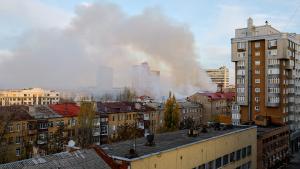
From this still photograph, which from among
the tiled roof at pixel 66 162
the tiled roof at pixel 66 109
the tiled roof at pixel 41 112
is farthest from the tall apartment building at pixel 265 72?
the tiled roof at pixel 66 162

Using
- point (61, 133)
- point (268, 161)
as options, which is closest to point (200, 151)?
point (268, 161)

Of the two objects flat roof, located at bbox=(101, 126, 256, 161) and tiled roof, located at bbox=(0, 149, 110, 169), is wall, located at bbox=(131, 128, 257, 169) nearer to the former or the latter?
flat roof, located at bbox=(101, 126, 256, 161)

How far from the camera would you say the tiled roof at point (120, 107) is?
58.9 m

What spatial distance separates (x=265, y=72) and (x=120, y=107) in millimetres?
26614

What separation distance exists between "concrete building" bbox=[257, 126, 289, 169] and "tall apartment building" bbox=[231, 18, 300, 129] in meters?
7.19

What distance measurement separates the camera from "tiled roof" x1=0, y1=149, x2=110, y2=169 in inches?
651

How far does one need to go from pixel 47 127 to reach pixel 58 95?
113676 millimetres

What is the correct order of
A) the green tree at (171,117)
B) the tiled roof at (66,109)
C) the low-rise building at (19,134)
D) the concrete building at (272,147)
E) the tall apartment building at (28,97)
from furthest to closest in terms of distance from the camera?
the tall apartment building at (28,97), the green tree at (171,117), the tiled roof at (66,109), the low-rise building at (19,134), the concrete building at (272,147)

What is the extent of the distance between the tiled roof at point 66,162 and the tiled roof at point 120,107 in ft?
126

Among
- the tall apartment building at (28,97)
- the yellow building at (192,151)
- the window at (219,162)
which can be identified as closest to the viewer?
the yellow building at (192,151)

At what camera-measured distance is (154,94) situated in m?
112

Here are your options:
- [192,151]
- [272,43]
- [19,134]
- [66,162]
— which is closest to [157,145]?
[192,151]

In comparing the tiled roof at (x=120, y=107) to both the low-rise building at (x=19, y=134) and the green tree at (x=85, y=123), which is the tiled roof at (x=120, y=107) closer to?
the green tree at (x=85, y=123)

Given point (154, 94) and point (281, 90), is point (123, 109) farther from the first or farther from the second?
point (154, 94)
